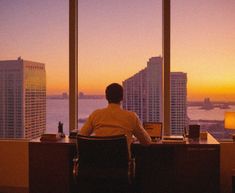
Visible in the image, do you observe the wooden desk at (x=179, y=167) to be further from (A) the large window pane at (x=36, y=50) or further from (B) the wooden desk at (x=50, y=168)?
(A) the large window pane at (x=36, y=50)

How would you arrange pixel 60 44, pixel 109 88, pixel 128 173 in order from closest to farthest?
pixel 128 173, pixel 109 88, pixel 60 44

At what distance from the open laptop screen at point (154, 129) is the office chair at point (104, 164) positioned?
3.65 ft

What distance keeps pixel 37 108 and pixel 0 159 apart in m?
0.90

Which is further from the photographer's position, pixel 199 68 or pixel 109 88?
pixel 199 68

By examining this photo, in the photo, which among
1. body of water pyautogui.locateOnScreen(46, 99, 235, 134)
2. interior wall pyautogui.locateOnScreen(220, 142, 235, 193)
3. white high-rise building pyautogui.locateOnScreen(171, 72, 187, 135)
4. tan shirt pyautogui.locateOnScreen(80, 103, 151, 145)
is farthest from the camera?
white high-rise building pyautogui.locateOnScreen(171, 72, 187, 135)

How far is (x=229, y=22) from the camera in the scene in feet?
15.6

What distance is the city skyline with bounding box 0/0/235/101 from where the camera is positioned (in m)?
4.76

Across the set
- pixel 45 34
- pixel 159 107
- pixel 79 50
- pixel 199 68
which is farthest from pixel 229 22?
pixel 45 34

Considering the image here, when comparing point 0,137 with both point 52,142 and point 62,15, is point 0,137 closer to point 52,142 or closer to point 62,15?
point 52,142

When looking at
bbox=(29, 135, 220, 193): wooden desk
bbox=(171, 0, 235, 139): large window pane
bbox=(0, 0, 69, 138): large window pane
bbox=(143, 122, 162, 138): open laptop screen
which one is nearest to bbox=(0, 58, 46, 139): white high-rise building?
bbox=(0, 0, 69, 138): large window pane

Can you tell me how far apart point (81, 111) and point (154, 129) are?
1357 millimetres

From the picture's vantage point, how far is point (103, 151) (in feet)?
9.27

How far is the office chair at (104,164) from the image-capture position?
110 inches

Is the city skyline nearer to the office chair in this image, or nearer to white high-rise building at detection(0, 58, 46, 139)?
white high-rise building at detection(0, 58, 46, 139)
